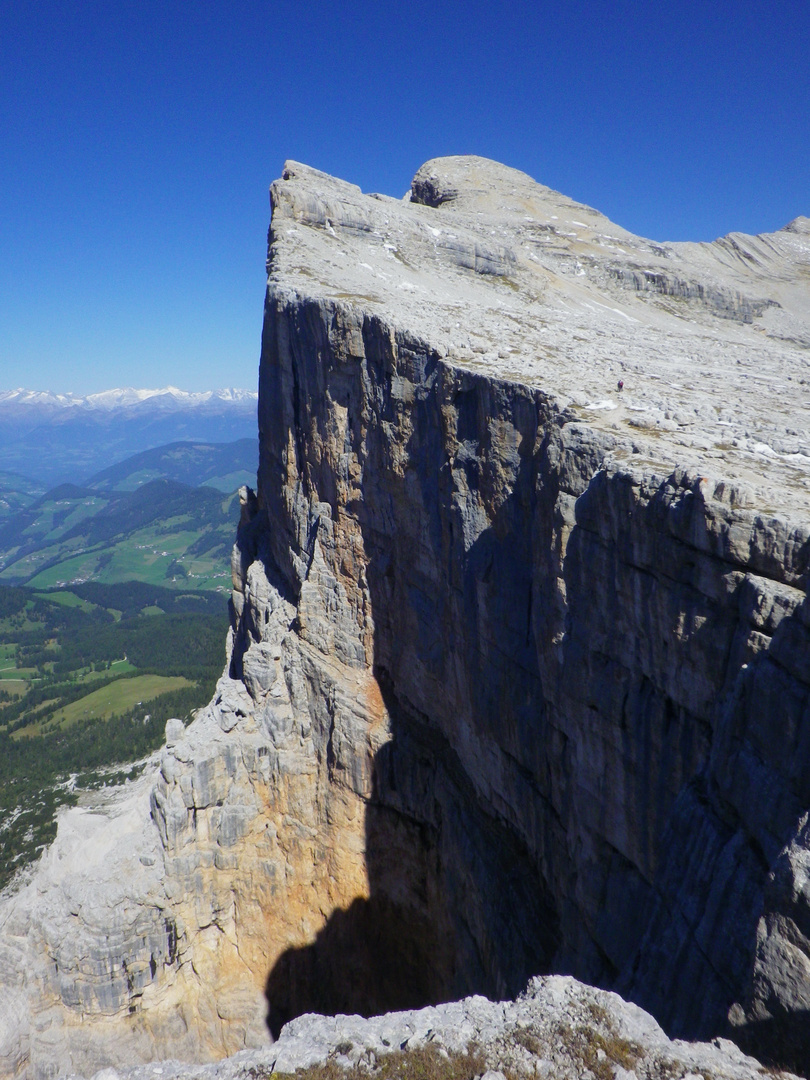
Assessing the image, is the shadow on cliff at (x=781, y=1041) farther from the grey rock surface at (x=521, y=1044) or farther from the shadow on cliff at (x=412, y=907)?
the shadow on cliff at (x=412, y=907)

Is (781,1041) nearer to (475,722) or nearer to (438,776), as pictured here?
(475,722)

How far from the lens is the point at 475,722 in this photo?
20031 millimetres

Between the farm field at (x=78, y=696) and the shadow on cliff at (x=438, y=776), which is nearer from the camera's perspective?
the shadow on cliff at (x=438, y=776)

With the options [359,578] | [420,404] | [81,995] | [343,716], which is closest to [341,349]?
[420,404]

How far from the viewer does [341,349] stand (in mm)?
23719

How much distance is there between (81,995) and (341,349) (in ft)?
87.3

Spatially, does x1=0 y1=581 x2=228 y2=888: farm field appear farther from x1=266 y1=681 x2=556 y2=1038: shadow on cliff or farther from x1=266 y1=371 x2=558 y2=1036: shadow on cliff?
x1=266 y1=371 x2=558 y2=1036: shadow on cliff

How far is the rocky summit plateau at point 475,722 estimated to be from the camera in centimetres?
921

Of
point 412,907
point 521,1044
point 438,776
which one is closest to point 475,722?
point 438,776

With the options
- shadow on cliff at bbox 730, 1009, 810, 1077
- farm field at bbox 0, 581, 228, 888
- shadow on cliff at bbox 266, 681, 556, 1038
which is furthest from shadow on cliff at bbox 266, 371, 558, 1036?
farm field at bbox 0, 581, 228, 888

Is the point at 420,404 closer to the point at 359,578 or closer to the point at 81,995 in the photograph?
the point at 359,578

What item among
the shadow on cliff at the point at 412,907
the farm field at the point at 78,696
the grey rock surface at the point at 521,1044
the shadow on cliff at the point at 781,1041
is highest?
the shadow on cliff at the point at 781,1041

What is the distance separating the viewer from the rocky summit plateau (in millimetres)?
9207

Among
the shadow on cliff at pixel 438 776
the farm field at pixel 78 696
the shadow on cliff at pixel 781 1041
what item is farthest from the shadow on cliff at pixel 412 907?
the farm field at pixel 78 696
